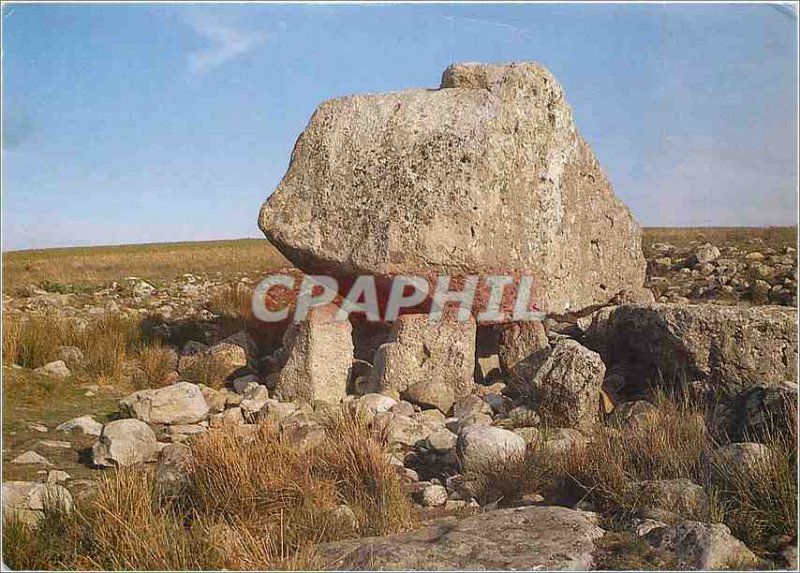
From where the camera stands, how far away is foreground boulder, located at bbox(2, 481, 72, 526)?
16.0 feet

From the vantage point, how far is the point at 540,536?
4547 mm

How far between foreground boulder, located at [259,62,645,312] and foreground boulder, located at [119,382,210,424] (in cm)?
178

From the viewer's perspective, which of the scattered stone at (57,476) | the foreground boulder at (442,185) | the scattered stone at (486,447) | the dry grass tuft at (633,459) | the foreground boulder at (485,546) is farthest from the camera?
the foreground boulder at (442,185)

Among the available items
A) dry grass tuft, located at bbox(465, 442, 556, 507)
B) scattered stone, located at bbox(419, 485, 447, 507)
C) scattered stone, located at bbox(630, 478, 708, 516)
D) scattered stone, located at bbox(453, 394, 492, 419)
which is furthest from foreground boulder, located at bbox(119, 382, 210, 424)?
scattered stone, located at bbox(630, 478, 708, 516)

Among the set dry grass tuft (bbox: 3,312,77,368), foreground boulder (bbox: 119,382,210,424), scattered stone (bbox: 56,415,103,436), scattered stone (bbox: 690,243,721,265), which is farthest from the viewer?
scattered stone (bbox: 690,243,721,265)

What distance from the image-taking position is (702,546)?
4266 millimetres

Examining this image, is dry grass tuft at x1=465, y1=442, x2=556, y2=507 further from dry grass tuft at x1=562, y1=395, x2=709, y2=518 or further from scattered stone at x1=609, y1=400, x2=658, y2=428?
scattered stone at x1=609, y1=400, x2=658, y2=428

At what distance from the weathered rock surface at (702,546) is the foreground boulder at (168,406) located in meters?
4.49

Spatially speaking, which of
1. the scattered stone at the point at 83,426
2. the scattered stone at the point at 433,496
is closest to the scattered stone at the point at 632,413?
the scattered stone at the point at 433,496

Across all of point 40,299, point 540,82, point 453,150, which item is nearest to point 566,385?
point 453,150

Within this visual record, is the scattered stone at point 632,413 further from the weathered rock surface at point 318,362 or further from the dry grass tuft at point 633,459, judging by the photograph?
the weathered rock surface at point 318,362

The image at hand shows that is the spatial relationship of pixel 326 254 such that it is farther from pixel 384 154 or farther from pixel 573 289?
pixel 573 289

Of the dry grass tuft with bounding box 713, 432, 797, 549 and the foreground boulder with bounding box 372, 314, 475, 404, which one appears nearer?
the dry grass tuft with bounding box 713, 432, 797, 549

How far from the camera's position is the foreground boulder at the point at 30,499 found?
4887 millimetres
